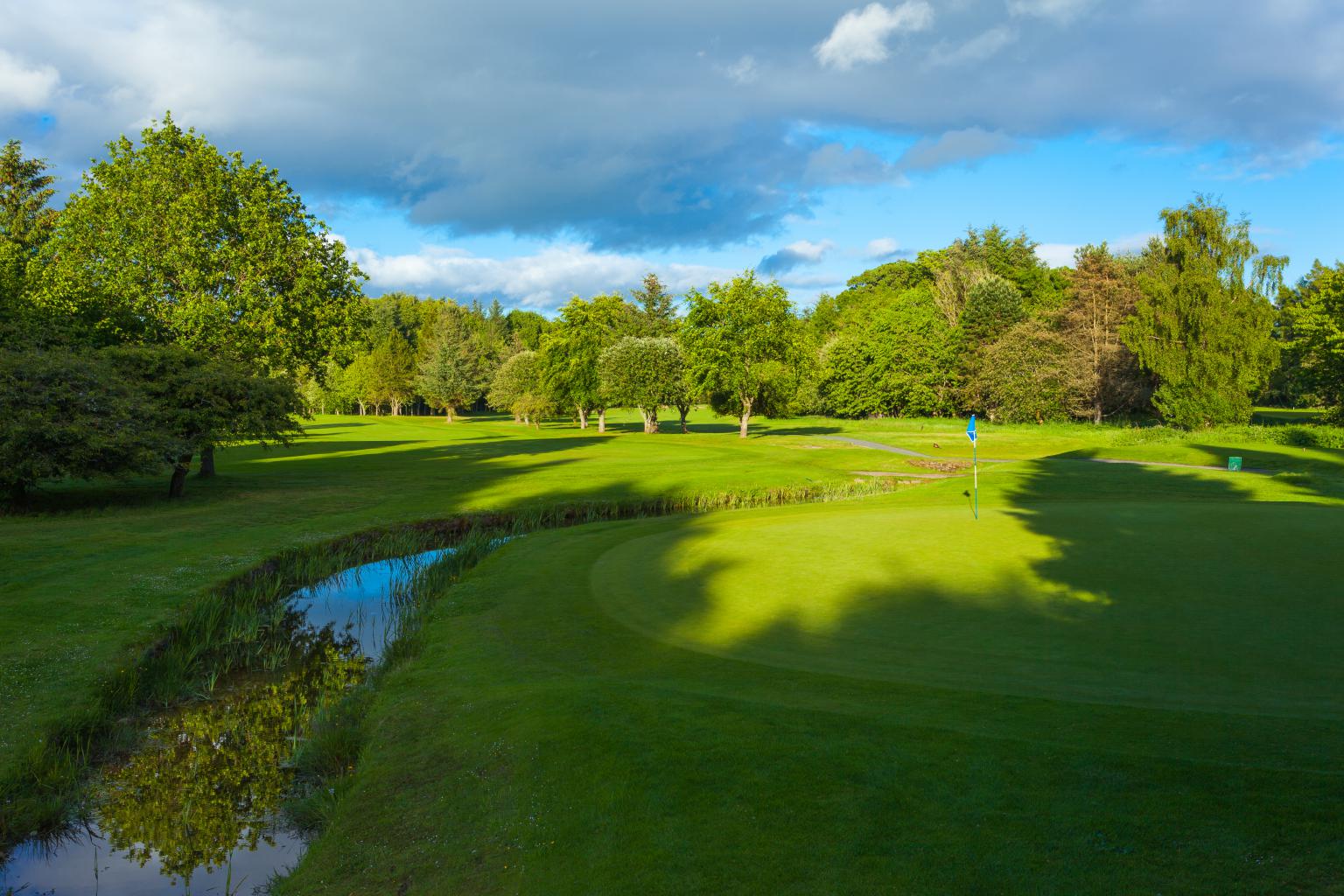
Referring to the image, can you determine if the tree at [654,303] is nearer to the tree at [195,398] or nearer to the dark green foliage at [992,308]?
the dark green foliage at [992,308]

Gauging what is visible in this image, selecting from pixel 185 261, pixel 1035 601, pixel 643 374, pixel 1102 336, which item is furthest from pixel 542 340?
pixel 1035 601

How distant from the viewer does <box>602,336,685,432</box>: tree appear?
70562mm

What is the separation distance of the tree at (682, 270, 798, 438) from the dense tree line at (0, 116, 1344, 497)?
193 millimetres

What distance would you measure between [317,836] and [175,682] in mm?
5571

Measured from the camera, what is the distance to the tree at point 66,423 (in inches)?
858

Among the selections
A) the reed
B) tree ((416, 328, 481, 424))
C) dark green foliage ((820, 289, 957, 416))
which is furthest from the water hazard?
tree ((416, 328, 481, 424))

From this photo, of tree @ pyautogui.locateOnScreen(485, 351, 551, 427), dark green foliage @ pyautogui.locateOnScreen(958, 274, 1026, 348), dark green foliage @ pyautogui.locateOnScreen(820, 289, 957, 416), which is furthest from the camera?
tree @ pyautogui.locateOnScreen(485, 351, 551, 427)

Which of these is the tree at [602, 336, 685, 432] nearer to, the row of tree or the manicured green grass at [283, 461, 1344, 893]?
the row of tree

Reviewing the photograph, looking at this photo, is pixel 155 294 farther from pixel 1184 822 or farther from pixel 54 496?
pixel 1184 822

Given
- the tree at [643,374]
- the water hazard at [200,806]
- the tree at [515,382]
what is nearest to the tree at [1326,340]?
the tree at [643,374]

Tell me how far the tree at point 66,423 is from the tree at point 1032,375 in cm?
7165

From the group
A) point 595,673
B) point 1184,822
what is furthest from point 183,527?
point 1184,822

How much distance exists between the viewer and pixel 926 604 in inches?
453

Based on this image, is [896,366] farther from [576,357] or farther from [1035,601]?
[1035,601]
